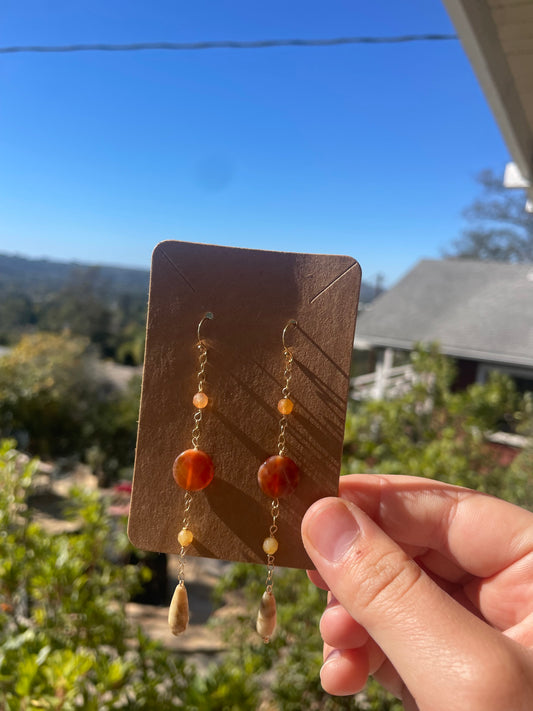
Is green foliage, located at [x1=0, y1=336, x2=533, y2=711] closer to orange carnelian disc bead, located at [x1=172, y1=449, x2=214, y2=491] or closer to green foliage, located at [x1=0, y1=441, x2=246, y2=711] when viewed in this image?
green foliage, located at [x1=0, y1=441, x2=246, y2=711]

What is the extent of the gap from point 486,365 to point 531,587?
346 inches

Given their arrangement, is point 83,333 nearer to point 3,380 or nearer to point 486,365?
point 3,380

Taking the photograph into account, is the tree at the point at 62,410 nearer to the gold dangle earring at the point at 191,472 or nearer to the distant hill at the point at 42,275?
the distant hill at the point at 42,275

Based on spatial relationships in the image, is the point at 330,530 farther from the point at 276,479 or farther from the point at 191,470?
the point at 191,470

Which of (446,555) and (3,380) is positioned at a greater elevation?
(446,555)

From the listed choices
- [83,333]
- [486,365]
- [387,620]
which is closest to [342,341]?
[387,620]

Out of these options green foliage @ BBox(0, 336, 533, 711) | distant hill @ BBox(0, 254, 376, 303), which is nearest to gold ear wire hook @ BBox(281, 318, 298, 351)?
green foliage @ BBox(0, 336, 533, 711)

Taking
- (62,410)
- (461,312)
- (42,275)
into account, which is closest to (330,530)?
(62,410)

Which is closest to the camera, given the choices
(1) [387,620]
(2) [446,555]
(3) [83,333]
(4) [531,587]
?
(1) [387,620]

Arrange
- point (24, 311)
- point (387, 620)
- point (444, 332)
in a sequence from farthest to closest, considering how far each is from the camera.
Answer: point (24, 311), point (444, 332), point (387, 620)

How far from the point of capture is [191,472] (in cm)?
87

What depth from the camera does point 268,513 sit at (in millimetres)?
914

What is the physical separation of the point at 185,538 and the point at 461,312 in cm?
1102

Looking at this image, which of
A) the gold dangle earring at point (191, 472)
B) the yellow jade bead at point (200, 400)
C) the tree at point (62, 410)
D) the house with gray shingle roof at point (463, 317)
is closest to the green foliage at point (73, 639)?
the gold dangle earring at point (191, 472)
